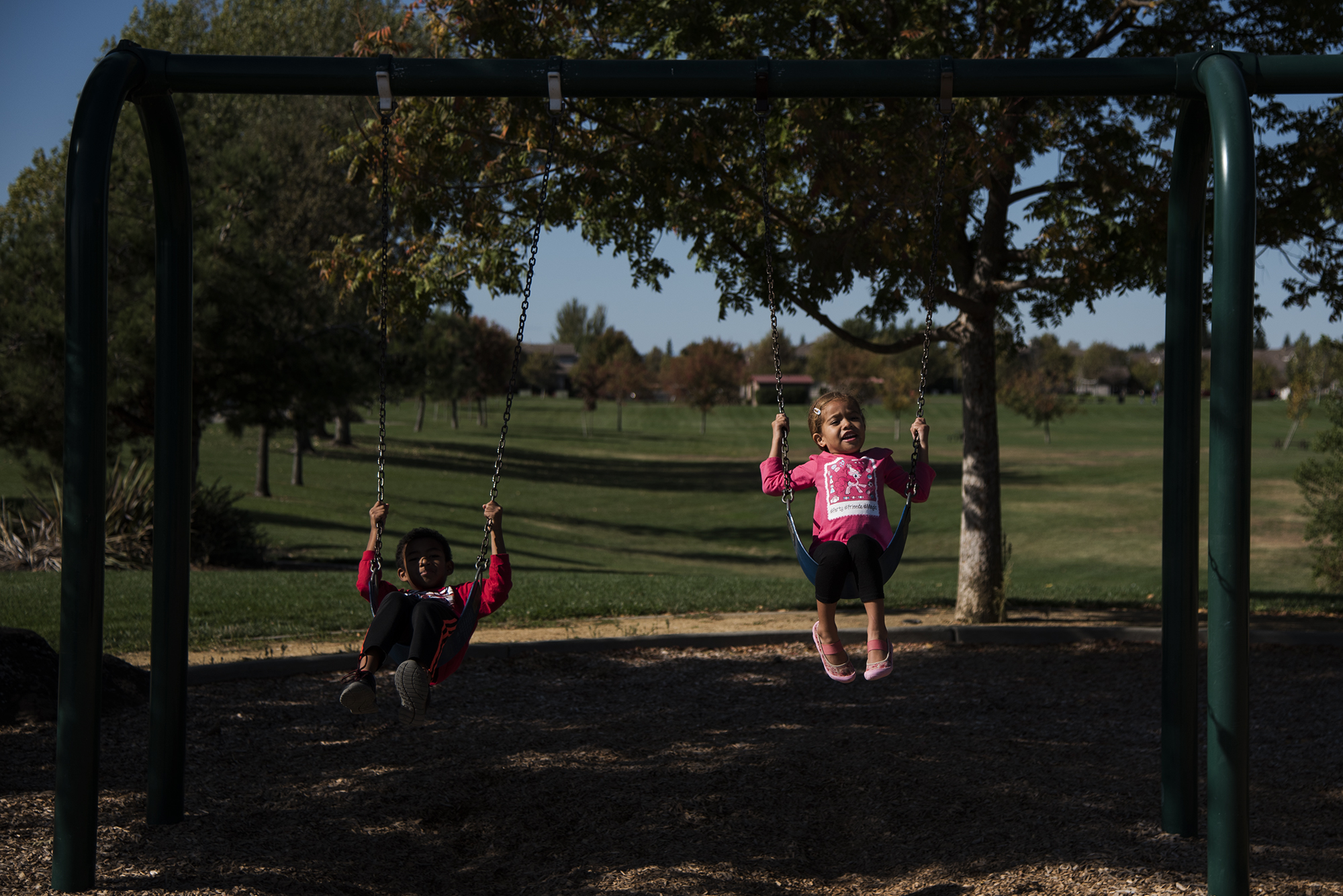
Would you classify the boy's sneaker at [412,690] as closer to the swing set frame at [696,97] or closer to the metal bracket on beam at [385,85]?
the swing set frame at [696,97]

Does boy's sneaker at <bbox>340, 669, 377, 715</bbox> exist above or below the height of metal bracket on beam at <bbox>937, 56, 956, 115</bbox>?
below

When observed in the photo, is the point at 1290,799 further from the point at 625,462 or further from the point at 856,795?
the point at 625,462

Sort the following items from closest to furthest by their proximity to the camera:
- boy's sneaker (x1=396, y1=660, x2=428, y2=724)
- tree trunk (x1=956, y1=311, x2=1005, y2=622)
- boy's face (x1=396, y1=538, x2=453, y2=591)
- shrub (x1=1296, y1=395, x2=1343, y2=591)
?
boy's sneaker (x1=396, y1=660, x2=428, y2=724) < boy's face (x1=396, y1=538, x2=453, y2=591) < tree trunk (x1=956, y1=311, x2=1005, y2=622) < shrub (x1=1296, y1=395, x2=1343, y2=591)

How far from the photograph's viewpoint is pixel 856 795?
16.4ft

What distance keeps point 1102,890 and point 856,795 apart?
1.28 m

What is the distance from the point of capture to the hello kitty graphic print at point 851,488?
477 centimetres

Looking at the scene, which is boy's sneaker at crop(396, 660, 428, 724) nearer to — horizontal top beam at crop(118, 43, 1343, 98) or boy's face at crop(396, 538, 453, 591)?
boy's face at crop(396, 538, 453, 591)

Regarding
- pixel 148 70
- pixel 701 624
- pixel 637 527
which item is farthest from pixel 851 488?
pixel 637 527

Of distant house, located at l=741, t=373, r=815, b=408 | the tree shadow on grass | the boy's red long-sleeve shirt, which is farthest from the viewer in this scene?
distant house, located at l=741, t=373, r=815, b=408

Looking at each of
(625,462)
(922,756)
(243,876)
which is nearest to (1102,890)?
(922,756)

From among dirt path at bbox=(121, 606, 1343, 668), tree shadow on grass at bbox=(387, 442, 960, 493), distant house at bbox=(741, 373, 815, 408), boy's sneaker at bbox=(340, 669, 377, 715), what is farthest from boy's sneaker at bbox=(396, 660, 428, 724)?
distant house at bbox=(741, 373, 815, 408)

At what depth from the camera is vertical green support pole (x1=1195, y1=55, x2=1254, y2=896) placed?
3768mm

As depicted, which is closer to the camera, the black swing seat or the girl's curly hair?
the black swing seat

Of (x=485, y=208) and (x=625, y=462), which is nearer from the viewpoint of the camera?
(x=485, y=208)
